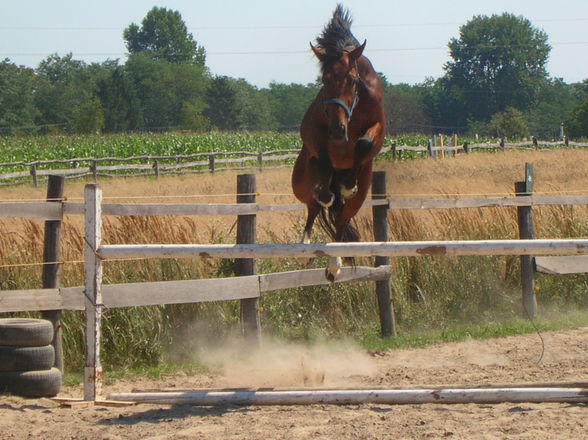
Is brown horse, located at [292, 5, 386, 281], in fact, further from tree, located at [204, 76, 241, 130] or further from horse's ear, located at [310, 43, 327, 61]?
tree, located at [204, 76, 241, 130]

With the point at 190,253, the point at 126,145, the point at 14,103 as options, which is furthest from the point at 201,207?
the point at 14,103

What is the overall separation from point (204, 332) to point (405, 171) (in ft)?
71.5

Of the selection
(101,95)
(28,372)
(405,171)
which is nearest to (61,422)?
(28,372)

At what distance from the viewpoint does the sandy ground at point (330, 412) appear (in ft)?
16.8

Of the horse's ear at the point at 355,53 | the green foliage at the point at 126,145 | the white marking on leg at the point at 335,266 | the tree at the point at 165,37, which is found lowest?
the white marking on leg at the point at 335,266

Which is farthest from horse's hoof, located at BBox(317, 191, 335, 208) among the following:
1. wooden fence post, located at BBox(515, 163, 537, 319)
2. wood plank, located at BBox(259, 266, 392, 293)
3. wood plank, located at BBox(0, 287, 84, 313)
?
wooden fence post, located at BBox(515, 163, 537, 319)

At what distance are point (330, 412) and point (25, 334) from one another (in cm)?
253

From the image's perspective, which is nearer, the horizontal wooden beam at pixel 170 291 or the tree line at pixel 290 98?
the horizontal wooden beam at pixel 170 291

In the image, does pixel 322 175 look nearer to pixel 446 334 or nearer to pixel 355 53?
pixel 355 53

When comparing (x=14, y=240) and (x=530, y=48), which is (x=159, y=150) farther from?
(x=530, y=48)

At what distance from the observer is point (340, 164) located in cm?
630

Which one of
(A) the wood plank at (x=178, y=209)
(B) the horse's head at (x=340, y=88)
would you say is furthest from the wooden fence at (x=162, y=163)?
(B) the horse's head at (x=340, y=88)

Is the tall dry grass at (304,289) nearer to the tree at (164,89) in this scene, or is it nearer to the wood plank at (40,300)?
the wood plank at (40,300)

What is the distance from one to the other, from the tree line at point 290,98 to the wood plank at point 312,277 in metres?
55.1
